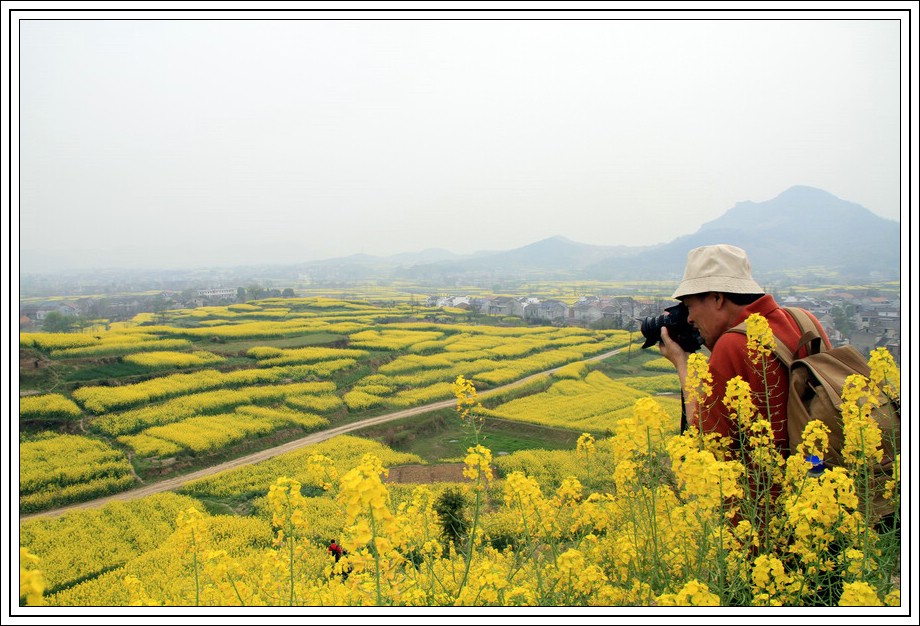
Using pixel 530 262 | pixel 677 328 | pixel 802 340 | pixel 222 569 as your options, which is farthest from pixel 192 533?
pixel 530 262

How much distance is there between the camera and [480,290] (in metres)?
16.2

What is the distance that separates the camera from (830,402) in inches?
82.1

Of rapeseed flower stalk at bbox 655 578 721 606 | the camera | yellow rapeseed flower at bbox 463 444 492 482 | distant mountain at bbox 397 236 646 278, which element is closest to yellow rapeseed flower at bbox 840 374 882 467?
rapeseed flower stalk at bbox 655 578 721 606

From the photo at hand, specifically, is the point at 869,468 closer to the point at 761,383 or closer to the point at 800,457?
the point at 800,457

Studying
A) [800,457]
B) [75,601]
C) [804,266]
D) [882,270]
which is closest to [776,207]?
[882,270]

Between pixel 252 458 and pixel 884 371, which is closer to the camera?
pixel 884 371

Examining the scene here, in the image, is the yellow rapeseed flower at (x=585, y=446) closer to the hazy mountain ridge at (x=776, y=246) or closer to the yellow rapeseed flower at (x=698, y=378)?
the yellow rapeseed flower at (x=698, y=378)

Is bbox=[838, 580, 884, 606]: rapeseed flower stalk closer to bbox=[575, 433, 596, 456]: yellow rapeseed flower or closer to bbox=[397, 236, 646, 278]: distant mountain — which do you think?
bbox=[575, 433, 596, 456]: yellow rapeseed flower

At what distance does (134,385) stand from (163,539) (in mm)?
3869

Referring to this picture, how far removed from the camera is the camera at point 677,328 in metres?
2.92

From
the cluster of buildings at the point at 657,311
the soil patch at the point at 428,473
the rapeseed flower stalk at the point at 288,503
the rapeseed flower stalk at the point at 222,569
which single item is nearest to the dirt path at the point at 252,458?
the soil patch at the point at 428,473

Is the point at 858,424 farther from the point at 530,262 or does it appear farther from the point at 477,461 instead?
the point at 530,262

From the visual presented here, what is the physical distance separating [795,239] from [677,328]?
9167 millimetres

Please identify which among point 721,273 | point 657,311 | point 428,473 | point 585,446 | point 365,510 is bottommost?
point 428,473
